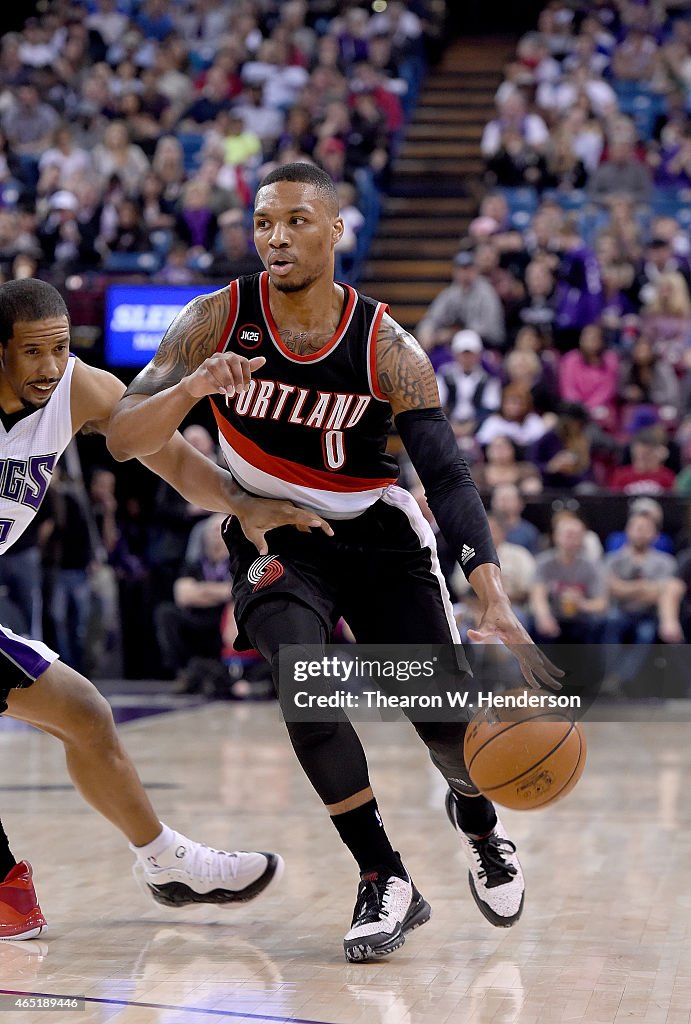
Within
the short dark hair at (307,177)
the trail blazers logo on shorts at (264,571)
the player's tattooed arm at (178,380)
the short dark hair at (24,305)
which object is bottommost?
the trail blazers logo on shorts at (264,571)

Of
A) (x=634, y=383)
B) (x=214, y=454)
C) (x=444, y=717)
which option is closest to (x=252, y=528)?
(x=444, y=717)

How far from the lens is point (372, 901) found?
4.08m

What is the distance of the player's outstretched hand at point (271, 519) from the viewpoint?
420 centimetres

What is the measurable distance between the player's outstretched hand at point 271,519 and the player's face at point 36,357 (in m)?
0.70

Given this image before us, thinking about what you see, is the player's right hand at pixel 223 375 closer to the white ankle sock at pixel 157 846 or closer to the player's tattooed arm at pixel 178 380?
the player's tattooed arm at pixel 178 380

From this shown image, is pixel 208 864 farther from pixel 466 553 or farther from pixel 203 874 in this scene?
pixel 466 553

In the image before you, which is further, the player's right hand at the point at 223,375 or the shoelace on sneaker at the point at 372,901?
the shoelace on sneaker at the point at 372,901

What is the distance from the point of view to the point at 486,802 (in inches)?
173

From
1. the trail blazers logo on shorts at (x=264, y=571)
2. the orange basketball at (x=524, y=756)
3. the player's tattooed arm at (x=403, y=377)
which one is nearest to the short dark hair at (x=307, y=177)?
the player's tattooed arm at (x=403, y=377)

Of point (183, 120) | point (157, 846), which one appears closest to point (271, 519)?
point (157, 846)

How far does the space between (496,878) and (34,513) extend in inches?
71.1

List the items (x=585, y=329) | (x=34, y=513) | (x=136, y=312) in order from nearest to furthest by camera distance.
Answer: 1. (x=34, y=513)
2. (x=585, y=329)
3. (x=136, y=312)

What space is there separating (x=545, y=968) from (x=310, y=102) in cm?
1411

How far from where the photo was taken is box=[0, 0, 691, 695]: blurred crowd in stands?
10.9 meters
